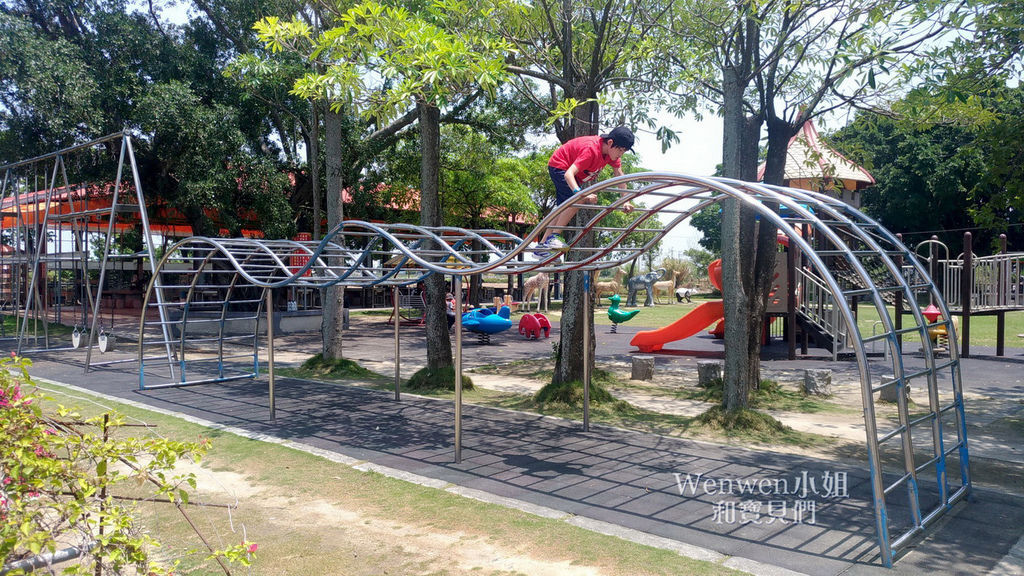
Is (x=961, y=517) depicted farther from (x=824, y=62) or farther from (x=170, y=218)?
(x=170, y=218)

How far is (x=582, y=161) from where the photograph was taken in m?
Answer: 6.19

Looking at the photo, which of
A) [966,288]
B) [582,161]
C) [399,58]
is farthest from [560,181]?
[966,288]

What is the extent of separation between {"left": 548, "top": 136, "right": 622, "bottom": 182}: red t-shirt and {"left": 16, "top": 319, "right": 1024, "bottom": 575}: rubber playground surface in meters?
2.67

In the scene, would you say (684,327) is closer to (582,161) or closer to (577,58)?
(577,58)

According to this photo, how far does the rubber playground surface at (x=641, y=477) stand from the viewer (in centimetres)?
454

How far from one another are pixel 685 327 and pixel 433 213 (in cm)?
721

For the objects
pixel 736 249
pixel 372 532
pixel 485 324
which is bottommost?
pixel 372 532

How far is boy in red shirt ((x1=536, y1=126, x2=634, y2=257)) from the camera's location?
19.7ft

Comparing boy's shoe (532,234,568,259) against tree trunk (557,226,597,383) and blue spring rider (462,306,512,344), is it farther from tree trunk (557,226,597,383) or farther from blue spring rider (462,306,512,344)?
blue spring rider (462,306,512,344)

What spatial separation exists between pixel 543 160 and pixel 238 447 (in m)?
22.9

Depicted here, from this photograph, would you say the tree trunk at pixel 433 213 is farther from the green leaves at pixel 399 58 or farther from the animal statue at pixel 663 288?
the animal statue at pixel 663 288

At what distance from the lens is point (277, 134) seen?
65.2 feet

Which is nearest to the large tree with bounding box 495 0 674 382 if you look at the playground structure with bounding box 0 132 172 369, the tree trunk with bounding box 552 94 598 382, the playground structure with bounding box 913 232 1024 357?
the tree trunk with bounding box 552 94 598 382

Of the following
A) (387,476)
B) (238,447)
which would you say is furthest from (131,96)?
(387,476)
